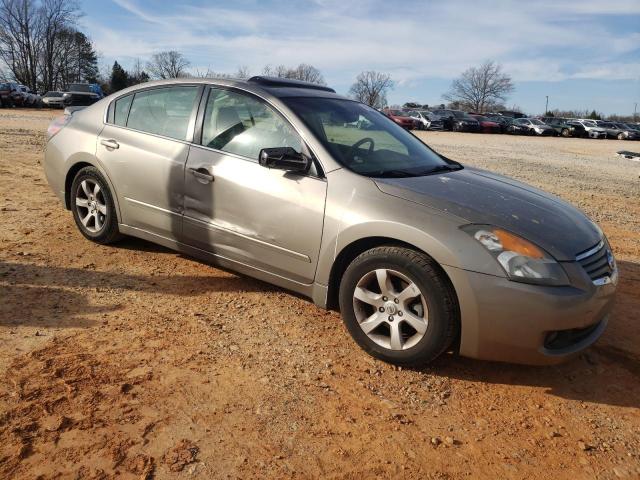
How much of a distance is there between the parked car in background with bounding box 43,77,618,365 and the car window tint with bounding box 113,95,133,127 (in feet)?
0.04

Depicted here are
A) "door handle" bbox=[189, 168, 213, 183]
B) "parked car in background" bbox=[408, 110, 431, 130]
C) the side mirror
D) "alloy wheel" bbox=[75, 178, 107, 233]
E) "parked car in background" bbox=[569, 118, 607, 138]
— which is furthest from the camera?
"parked car in background" bbox=[569, 118, 607, 138]

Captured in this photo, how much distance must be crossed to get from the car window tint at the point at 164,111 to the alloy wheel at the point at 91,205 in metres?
0.71

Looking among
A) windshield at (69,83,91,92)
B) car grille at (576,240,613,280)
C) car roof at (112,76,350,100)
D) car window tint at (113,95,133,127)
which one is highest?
windshield at (69,83,91,92)

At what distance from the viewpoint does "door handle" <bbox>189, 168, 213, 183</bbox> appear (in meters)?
3.96

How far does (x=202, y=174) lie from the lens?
4004mm

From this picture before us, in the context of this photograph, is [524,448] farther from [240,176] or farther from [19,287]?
[19,287]

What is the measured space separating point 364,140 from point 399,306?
1467 millimetres

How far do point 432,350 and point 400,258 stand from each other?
562 millimetres

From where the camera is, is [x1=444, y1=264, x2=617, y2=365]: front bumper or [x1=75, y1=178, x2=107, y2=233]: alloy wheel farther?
[x1=75, y1=178, x2=107, y2=233]: alloy wheel

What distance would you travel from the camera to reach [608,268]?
3.35m

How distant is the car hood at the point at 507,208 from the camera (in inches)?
123

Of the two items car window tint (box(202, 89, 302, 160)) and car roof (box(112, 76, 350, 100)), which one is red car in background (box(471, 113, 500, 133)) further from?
car window tint (box(202, 89, 302, 160))

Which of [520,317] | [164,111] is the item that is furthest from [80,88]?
[520,317]

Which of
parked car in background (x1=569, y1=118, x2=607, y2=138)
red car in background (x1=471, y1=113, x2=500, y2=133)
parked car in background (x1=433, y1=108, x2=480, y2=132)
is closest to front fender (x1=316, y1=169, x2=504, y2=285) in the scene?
parked car in background (x1=433, y1=108, x2=480, y2=132)
